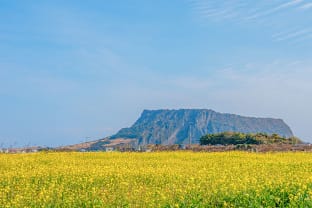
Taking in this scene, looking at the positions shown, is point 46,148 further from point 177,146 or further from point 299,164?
point 299,164

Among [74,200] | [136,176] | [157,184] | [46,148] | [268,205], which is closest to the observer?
[268,205]

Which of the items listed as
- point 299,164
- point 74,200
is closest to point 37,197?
point 74,200

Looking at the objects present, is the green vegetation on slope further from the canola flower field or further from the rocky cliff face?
the rocky cliff face

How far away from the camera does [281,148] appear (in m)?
37.0

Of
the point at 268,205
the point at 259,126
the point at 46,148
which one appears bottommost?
the point at 268,205

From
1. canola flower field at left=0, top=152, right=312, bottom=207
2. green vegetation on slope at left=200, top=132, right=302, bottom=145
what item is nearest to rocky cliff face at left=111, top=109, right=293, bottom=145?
green vegetation on slope at left=200, top=132, right=302, bottom=145

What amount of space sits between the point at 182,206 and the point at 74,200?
285 centimetres

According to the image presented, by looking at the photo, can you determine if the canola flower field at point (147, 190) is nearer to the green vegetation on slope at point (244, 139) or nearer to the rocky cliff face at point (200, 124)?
the green vegetation on slope at point (244, 139)

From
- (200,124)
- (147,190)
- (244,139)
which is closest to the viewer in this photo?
(147,190)

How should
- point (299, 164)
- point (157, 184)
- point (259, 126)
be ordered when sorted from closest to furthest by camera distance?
point (157, 184) < point (299, 164) < point (259, 126)

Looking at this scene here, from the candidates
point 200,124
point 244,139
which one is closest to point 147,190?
point 244,139

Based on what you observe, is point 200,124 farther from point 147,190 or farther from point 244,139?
point 147,190

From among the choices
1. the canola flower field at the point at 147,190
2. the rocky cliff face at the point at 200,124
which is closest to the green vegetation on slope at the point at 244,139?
the canola flower field at the point at 147,190

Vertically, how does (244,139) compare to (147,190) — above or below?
above
